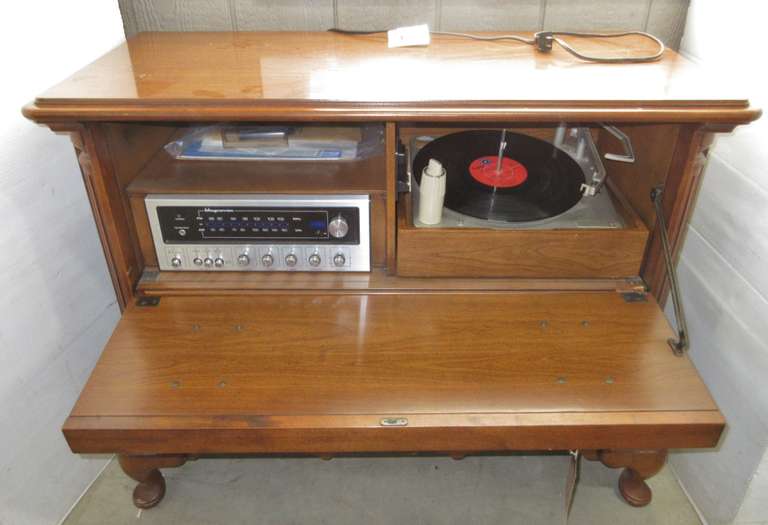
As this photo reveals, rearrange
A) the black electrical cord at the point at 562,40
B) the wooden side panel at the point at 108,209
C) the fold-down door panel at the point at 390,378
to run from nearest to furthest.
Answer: the fold-down door panel at the point at 390,378, the wooden side panel at the point at 108,209, the black electrical cord at the point at 562,40

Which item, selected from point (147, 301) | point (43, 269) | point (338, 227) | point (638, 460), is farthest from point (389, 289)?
point (43, 269)

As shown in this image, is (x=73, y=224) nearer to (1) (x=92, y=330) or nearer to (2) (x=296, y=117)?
(1) (x=92, y=330)

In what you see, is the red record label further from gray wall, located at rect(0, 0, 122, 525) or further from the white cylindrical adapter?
gray wall, located at rect(0, 0, 122, 525)

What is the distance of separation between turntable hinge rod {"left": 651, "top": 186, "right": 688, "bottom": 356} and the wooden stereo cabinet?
1 cm

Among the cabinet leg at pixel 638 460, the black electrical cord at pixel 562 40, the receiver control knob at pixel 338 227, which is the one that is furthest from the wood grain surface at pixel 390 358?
the black electrical cord at pixel 562 40

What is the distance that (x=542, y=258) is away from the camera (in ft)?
3.45

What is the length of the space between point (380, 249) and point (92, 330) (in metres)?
0.64

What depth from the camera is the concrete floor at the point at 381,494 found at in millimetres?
1298

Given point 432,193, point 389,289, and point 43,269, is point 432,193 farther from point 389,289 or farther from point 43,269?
point 43,269

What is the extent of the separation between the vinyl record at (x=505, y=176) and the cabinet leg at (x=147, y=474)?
692 mm

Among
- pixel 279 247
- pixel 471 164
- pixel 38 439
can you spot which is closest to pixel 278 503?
pixel 38 439

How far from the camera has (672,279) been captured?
3.18 feet

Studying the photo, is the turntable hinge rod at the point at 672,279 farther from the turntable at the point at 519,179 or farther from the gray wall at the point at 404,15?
the gray wall at the point at 404,15

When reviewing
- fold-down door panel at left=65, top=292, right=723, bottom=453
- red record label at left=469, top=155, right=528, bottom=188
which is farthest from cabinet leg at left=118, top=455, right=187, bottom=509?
red record label at left=469, top=155, right=528, bottom=188
